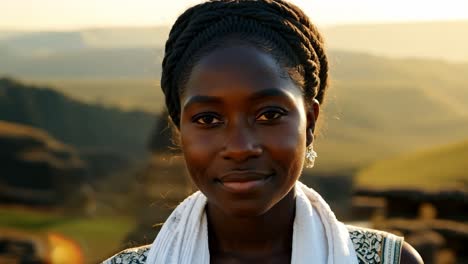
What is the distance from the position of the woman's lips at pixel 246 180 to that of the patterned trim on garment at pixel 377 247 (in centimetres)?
49

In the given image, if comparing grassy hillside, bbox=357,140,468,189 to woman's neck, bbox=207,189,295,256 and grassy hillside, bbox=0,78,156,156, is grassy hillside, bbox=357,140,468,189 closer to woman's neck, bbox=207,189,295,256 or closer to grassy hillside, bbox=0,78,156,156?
woman's neck, bbox=207,189,295,256

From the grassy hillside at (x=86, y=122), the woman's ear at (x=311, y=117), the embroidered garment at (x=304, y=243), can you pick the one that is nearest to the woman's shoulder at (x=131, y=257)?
the embroidered garment at (x=304, y=243)

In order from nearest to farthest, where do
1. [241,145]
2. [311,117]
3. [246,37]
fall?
1. [241,145]
2. [246,37]
3. [311,117]

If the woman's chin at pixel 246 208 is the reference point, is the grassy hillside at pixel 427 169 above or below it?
above

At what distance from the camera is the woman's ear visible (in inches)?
89.5

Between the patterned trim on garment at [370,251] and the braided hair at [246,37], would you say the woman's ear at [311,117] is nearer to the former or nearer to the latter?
the braided hair at [246,37]

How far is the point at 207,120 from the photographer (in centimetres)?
210

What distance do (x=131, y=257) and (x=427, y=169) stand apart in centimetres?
1765

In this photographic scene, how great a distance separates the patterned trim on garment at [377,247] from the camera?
2350mm

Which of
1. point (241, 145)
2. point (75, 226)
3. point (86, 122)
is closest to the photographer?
point (241, 145)

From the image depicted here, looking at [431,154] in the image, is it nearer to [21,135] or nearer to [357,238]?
[21,135]

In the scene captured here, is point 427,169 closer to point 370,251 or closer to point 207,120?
point 370,251

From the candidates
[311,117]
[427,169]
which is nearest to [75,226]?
[427,169]

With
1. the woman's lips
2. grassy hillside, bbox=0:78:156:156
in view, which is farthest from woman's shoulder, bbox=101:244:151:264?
grassy hillside, bbox=0:78:156:156
